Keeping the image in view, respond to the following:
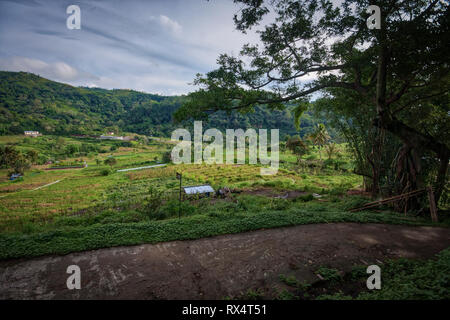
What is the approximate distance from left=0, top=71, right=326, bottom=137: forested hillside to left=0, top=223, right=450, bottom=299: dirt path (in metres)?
64.8

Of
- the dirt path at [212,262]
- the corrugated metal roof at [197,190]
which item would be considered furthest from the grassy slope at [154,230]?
the corrugated metal roof at [197,190]

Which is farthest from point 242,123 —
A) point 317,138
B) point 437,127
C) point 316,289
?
point 316,289

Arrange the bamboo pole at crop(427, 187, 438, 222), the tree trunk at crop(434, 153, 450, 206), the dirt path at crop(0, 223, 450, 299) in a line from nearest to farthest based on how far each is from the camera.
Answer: the dirt path at crop(0, 223, 450, 299) → the bamboo pole at crop(427, 187, 438, 222) → the tree trunk at crop(434, 153, 450, 206)

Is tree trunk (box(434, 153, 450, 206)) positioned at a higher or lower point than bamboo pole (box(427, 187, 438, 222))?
higher

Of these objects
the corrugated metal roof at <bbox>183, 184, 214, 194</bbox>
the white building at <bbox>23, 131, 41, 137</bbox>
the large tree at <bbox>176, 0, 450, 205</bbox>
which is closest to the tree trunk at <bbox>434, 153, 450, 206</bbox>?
the large tree at <bbox>176, 0, 450, 205</bbox>

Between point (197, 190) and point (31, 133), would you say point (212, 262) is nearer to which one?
point (197, 190)

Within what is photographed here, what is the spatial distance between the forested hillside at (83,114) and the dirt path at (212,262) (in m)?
64.8

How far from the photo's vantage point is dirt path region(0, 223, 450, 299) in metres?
3.37

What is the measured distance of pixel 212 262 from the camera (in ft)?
13.9

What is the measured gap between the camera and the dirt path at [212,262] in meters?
3.37

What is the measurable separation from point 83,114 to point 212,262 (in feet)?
485

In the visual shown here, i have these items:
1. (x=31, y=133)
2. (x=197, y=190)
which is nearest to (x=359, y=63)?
(x=197, y=190)

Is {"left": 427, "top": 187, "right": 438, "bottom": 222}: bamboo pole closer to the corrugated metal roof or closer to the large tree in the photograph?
the large tree
